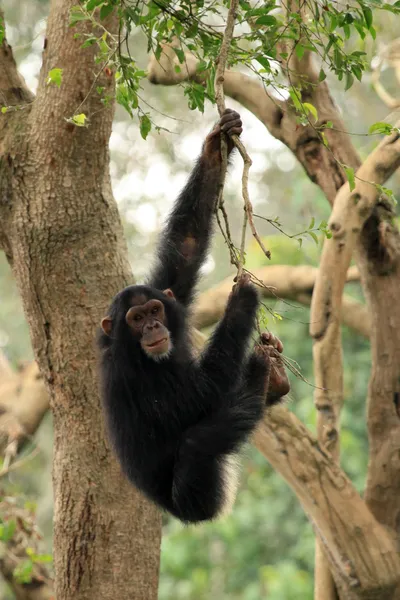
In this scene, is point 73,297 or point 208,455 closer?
point 208,455

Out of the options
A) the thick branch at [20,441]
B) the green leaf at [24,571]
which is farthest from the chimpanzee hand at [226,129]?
the green leaf at [24,571]

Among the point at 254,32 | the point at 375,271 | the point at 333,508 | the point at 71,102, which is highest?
the point at 254,32

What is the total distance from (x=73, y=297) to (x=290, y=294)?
14.0 feet

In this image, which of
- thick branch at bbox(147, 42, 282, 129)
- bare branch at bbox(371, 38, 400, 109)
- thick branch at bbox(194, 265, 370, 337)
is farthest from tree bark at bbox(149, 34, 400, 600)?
thick branch at bbox(194, 265, 370, 337)

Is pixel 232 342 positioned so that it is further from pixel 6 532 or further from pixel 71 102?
pixel 6 532

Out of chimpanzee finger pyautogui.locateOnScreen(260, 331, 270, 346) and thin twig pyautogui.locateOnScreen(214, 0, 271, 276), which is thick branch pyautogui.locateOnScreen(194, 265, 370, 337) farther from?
thin twig pyautogui.locateOnScreen(214, 0, 271, 276)

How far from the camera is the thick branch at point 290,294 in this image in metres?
8.65

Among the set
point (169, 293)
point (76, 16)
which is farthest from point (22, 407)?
point (76, 16)

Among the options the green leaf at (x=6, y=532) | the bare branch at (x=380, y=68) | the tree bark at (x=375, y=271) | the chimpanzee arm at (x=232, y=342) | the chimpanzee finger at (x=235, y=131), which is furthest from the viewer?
the bare branch at (x=380, y=68)

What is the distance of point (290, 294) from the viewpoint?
8.81 meters

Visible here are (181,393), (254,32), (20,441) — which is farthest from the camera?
(20,441)

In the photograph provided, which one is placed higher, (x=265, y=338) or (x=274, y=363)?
(x=265, y=338)

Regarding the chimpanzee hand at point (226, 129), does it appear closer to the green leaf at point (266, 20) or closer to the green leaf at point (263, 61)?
the green leaf at point (263, 61)

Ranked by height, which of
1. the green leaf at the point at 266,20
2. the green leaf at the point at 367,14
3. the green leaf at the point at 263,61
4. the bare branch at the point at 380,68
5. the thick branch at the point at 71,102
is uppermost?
the bare branch at the point at 380,68
